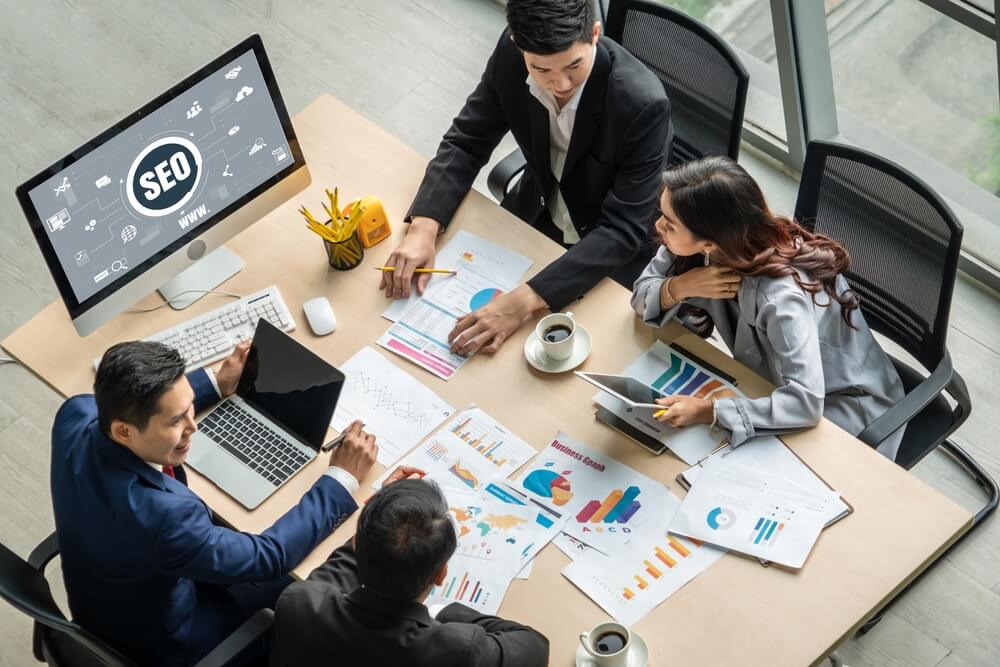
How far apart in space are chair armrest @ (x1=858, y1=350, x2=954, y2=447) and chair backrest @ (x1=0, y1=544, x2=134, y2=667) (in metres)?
1.73

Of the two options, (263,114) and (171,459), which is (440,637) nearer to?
(171,459)

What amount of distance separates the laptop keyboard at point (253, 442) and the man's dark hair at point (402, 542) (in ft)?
1.66

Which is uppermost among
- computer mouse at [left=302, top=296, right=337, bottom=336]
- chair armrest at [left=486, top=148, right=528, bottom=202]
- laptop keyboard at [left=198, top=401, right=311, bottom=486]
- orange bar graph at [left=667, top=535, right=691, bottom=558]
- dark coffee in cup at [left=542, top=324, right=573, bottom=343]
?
dark coffee in cup at [left=542, top=324, right=573, bottom=343]

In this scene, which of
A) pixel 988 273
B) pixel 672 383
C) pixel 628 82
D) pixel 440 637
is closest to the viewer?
pixel 440 637

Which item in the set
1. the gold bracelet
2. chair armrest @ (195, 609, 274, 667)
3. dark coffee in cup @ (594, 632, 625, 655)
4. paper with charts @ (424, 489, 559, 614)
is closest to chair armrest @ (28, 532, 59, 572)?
chair armrest @ (195, 609, 274, 667)

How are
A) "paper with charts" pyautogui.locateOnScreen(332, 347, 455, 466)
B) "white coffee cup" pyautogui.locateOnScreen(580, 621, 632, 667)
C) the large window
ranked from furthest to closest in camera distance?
Answer: the large window, "paper with charts" pyautogui.locateOnScreen(332, 347, 455, 466), "white coffee cup" pyautogui.locateOnScreen(580, 621, 632, 667)

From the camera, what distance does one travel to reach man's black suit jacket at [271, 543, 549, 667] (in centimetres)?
203

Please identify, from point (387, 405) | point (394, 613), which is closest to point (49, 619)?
point (394, 613)

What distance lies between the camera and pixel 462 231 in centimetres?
298

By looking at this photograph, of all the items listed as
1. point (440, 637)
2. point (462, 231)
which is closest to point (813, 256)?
point (462, 231)

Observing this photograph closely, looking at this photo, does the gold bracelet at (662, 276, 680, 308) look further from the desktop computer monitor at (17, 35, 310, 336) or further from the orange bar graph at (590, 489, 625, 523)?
the desktop computer monitor at (17, 35, 310, 336)

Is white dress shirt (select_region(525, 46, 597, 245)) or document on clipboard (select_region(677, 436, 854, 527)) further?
white dress shirt (select_region(525, 46, 597, 245))

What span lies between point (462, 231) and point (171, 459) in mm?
1005

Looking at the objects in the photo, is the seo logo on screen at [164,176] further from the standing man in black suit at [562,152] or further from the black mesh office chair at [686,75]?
the black mesh office chair at [686,75]
